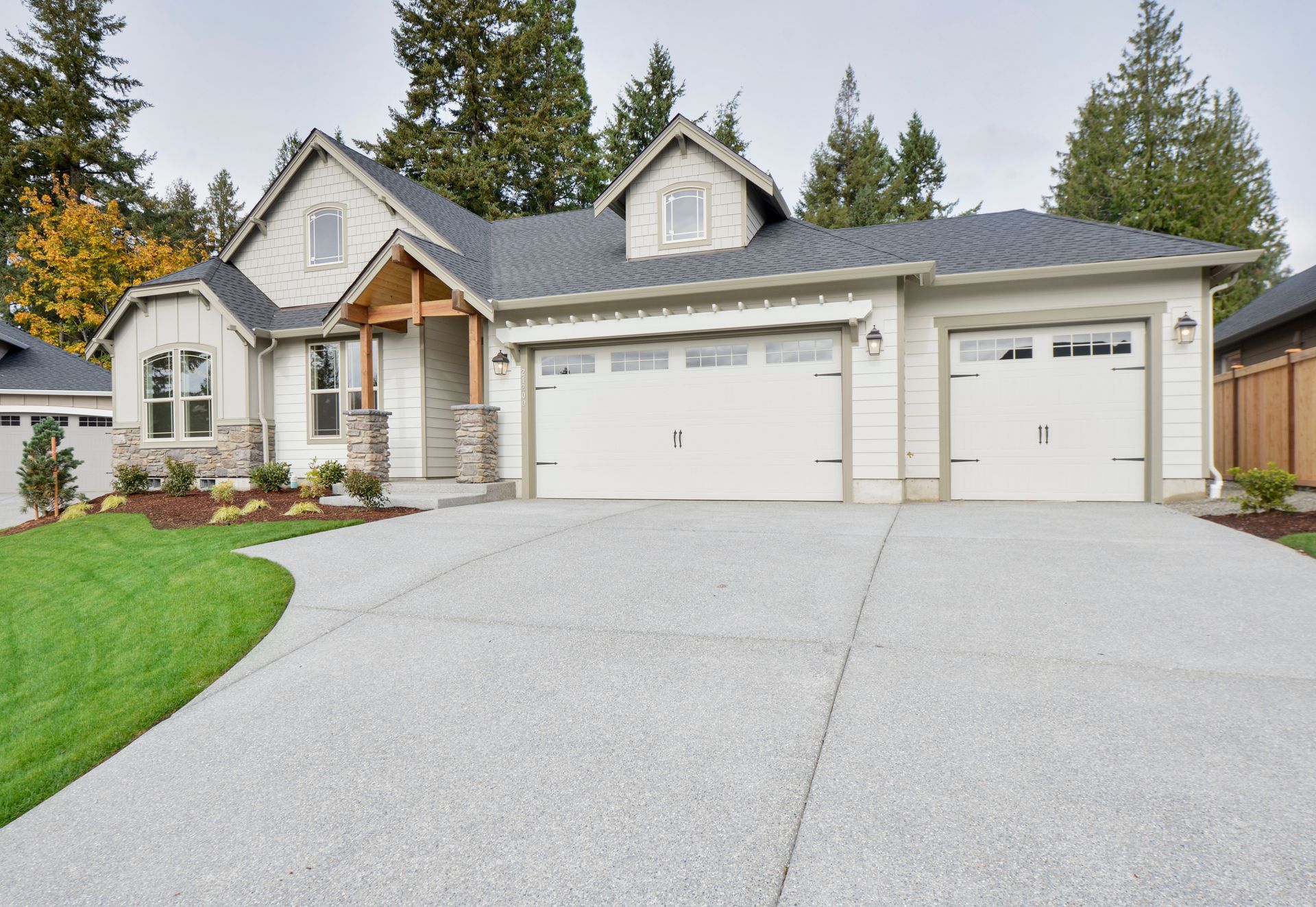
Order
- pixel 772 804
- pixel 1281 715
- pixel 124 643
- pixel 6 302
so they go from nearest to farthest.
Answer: pixel 772 804 → pixel 1281 715 → pixel 124 643 → pixel 6 302

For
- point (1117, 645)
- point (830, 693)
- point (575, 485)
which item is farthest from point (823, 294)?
point (830, 693)

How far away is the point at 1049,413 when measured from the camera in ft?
31.4

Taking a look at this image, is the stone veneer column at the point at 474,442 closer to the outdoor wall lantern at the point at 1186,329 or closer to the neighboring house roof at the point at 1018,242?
the neighboring house roof at the point at 1018,242

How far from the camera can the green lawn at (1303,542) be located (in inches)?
219

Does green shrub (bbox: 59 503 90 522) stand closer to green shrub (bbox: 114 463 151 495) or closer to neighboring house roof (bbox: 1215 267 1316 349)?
green shrub (bbox: 114 463 151 495)

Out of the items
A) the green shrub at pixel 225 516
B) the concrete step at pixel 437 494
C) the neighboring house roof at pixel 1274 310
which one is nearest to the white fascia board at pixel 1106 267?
the neighboring house roof at pixel 1274 310

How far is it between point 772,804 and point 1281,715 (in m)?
2.36

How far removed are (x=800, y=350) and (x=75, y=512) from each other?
11.7 meters

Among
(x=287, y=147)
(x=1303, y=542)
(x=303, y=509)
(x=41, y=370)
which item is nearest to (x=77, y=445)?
(x=41, y=370)

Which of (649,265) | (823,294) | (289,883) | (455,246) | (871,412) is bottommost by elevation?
(289,883)

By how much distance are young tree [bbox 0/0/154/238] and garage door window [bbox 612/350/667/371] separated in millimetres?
27824

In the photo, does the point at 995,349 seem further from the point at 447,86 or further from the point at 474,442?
the point at 447,86

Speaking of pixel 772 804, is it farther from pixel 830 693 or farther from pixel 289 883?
pixel 289 883

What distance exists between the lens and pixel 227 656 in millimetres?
4039
